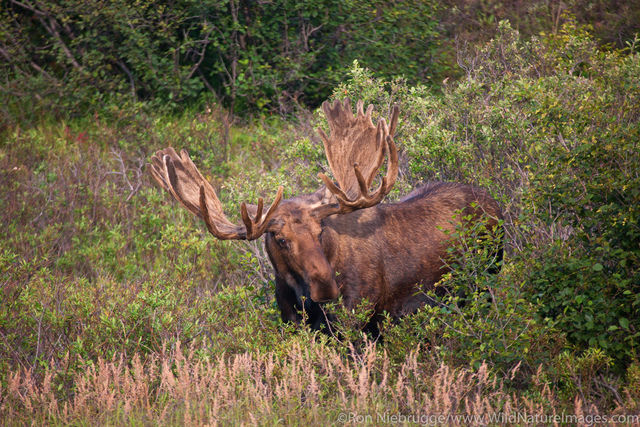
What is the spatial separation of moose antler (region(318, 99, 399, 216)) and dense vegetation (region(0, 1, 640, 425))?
826mm

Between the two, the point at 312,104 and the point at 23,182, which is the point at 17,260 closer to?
the point at 23,182

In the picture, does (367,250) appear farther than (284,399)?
Yes

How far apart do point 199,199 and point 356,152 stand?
4.97ft

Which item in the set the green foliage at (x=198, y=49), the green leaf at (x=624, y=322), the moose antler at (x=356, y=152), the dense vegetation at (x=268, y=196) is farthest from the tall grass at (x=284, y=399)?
the green foliage at (x=198, y=49)

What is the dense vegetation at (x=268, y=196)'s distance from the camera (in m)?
4.82

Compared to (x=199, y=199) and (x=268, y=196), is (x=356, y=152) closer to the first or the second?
(x=199, y=199)

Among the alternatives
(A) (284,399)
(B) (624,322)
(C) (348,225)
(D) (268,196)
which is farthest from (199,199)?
(B) (624,322)

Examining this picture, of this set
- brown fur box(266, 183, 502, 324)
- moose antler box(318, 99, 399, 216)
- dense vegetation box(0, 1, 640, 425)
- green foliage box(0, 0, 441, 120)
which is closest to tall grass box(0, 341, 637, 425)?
dense vegetation box(0, 1, 640, 425)

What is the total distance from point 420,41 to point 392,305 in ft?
23.5

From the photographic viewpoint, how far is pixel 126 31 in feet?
37.1

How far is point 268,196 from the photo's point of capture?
7.94 meters

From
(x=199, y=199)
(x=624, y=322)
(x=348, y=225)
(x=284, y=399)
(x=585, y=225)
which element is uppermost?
(x=585, y=225)

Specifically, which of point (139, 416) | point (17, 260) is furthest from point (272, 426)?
point (17, 260)

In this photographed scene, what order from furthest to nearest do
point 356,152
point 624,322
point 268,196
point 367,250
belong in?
point 268,196
point 356,152
point 367,250
point 624,322
